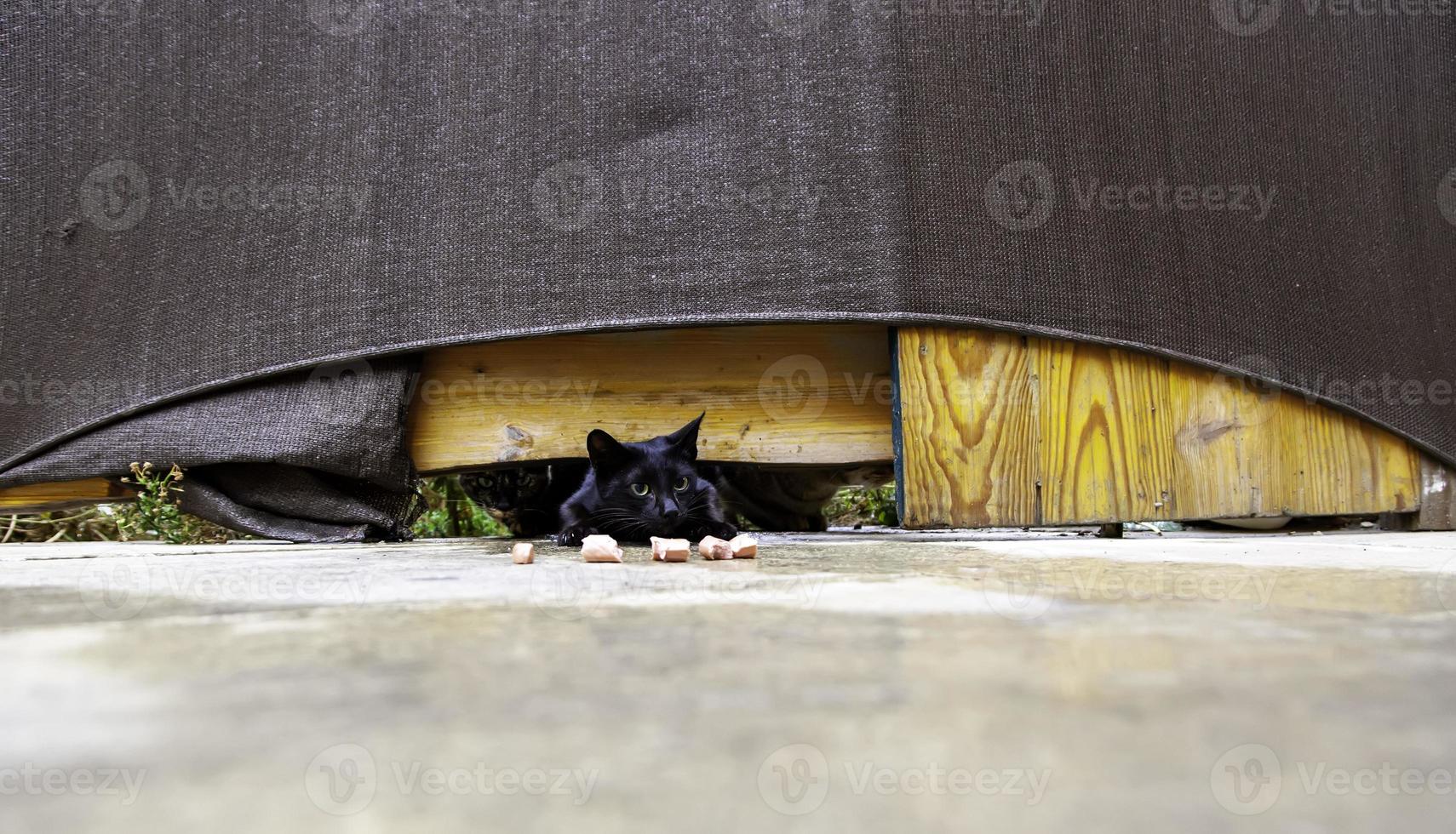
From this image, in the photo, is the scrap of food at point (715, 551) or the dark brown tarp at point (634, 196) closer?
the scrap of food at point (715, 551)

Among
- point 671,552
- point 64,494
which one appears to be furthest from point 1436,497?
point 64,494

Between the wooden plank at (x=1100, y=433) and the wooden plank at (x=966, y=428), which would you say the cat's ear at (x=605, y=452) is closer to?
the wooden plank at (x=966, y=428)

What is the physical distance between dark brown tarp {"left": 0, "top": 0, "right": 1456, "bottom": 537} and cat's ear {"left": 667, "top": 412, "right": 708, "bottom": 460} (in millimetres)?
274

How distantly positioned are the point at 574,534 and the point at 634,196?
0.76 m

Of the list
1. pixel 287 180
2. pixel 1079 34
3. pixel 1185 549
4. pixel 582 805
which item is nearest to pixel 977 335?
pixel 1185 549

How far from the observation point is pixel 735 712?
47 centimetres

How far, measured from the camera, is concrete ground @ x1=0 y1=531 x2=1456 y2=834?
1.14 ft

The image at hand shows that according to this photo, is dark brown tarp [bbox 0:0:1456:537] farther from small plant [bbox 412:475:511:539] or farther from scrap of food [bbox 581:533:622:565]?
small plant [bbox 412:475:511:539]

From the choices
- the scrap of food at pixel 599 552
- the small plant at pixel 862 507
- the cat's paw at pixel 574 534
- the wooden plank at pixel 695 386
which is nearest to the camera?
the scrap of food at pixel 599 552

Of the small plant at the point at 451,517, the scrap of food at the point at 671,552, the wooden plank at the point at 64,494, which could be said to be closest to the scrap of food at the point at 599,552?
the scrap of food at the point at 671,552

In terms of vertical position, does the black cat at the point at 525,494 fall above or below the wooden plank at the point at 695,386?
below

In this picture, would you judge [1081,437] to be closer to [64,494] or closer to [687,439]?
[687,439]

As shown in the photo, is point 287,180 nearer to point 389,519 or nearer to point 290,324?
point 290,324

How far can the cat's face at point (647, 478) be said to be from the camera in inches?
82.1
